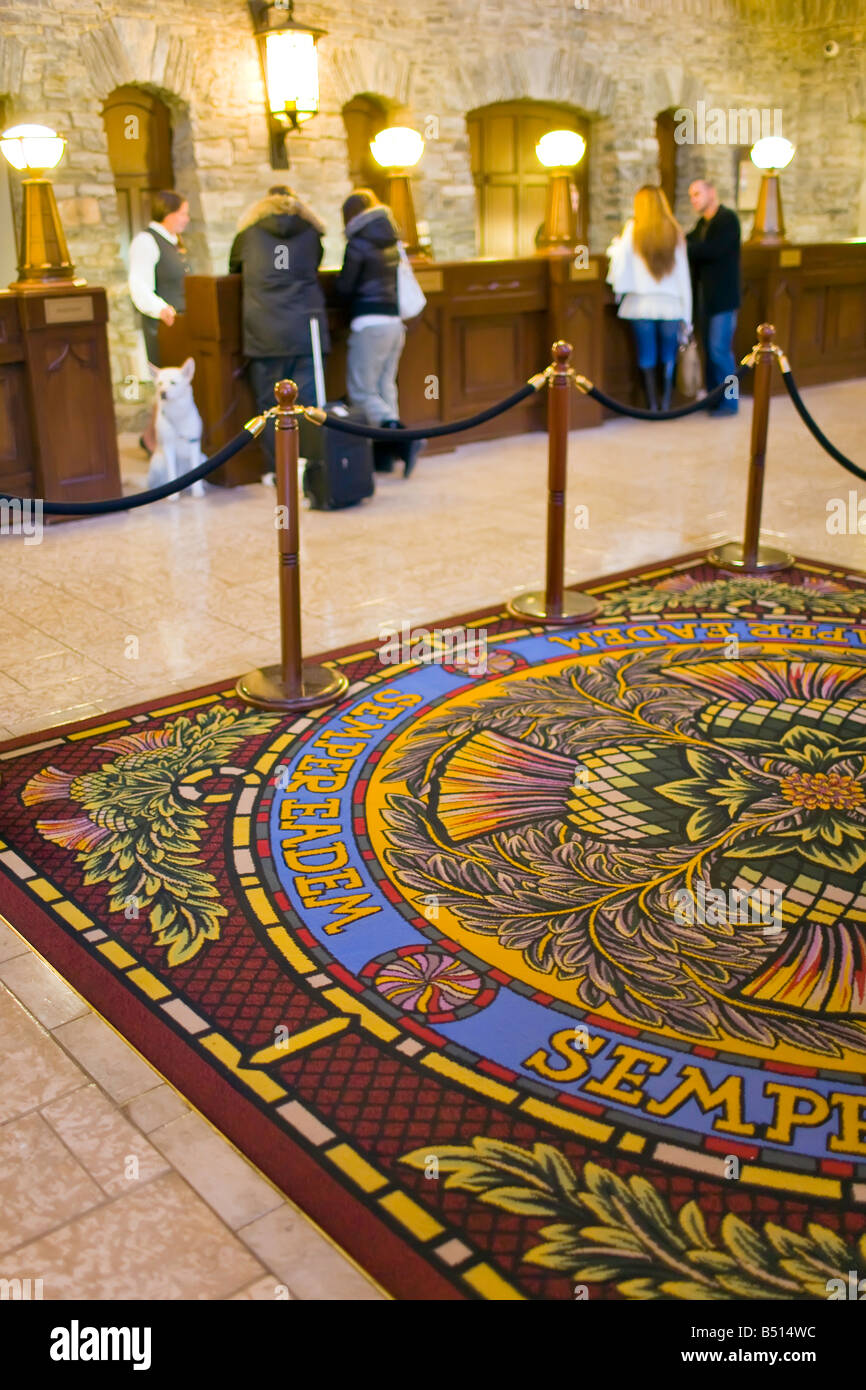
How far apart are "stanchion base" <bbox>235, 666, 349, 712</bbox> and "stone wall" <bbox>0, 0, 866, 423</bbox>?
576 cm

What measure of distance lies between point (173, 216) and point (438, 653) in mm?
4036

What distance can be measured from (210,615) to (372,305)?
2.73 meters

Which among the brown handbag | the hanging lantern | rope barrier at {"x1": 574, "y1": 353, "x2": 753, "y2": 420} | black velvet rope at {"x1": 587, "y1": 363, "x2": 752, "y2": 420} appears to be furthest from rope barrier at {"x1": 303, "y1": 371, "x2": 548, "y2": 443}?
the hanging lantern

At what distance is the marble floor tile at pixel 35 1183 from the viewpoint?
6.92 feet

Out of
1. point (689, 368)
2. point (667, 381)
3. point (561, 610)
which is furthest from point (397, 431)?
point (689, 368)

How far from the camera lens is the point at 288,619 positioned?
4.12m

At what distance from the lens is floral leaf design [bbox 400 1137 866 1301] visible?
77.2 inches

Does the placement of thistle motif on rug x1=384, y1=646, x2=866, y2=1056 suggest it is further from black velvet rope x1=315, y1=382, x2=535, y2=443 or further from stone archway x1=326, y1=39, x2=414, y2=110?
stone archway x1=326, y1=39, x2=414, y2=110

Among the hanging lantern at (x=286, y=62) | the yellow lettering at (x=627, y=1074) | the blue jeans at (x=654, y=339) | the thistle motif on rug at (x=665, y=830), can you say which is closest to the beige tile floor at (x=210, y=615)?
the blue jeans at (x=654, y=339)

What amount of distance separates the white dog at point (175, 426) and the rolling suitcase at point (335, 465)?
0.60 meters

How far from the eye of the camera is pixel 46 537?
6203mm

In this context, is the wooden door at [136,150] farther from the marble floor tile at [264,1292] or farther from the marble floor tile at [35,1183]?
the marble floor tile at [264,1292]
